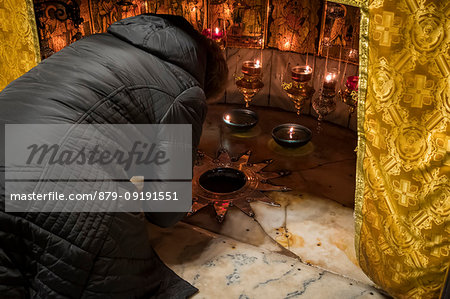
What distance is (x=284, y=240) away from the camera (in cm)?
331

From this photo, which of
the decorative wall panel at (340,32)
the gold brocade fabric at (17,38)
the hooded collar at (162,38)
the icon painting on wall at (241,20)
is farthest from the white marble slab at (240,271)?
the icon painting on wall at (241,20)

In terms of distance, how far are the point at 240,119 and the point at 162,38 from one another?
261 cm

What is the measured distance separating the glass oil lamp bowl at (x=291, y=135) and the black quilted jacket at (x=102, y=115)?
1960 millimetres

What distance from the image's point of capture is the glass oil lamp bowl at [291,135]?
4473 millimetres

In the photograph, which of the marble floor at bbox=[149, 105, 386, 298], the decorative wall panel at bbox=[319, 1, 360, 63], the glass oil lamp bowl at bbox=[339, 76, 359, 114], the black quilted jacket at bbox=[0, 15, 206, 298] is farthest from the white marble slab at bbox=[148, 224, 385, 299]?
the decorative wall panel at bbox=[319, 1, 360, 63]

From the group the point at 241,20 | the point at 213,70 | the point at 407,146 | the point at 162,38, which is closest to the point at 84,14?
the point at 241,20

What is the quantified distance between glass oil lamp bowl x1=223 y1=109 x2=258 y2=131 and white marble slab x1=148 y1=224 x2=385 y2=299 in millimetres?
1845

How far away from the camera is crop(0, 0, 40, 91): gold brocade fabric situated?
3.68 metres

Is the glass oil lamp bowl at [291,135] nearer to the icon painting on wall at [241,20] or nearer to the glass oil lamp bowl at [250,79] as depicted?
the glass oil lamp bowl at [250,79]

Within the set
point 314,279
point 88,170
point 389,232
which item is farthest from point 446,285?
point 88,170

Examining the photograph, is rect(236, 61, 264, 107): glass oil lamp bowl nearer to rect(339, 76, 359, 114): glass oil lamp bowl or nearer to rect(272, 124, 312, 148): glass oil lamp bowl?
rect(272, 124, 312, 148): glass oil lamp bowl

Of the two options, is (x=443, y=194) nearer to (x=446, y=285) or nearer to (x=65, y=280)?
(x=446, y=285)

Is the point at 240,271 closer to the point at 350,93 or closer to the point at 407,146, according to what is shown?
the point at 407,146

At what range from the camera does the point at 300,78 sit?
3.70 meters
